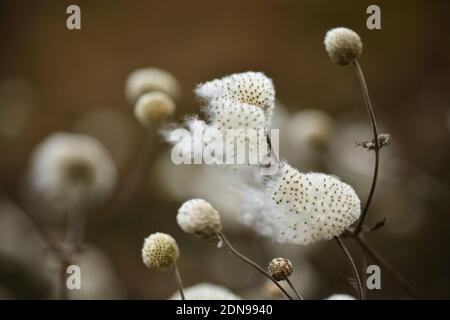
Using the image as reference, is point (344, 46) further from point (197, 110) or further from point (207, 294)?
point (197, 110)

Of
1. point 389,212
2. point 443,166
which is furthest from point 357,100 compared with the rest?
point 389,212

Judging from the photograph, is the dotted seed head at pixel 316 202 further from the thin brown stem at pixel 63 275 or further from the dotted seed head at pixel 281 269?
the thin brown stem at pixel 63 275

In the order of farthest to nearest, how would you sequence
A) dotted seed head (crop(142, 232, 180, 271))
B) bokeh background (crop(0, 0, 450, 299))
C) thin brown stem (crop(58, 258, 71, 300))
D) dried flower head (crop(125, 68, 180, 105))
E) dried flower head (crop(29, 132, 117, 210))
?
bokeh background (crop(0, 0, 450, 299)), dried flower head (crop(29, 132, 117, 210)), dried flower head (crop(125, 68, 180, 105)), thin brown stem (crop(58, 258, 71, 300)), dotted seed head (crop(142, 232, 180, 271))

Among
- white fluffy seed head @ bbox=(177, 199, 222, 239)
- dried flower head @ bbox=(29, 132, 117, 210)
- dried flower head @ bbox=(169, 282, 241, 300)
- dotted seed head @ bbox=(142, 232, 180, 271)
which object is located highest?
dried flower head @ bbox=(29, 132, 117, 210)

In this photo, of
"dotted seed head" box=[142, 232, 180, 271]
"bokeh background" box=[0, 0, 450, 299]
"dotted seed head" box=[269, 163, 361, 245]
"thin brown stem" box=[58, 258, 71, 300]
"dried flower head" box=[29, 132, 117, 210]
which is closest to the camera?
"dotted seed head" box=[269, 163, 361, 245]

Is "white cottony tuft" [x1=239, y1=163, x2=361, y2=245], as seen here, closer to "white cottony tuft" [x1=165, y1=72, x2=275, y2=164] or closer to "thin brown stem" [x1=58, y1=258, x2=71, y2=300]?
"white cottony tuft" [x1=165, y1=72, x2=275, y2=164]

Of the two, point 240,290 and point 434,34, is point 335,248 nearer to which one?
point 240,290

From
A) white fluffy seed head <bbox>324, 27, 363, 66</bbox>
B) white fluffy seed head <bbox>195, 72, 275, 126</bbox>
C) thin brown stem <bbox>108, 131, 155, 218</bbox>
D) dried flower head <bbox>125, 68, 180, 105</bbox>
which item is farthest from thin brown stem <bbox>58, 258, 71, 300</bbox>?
white fluffy seed head <bbox>324, 27, 363, 66</bbox>
